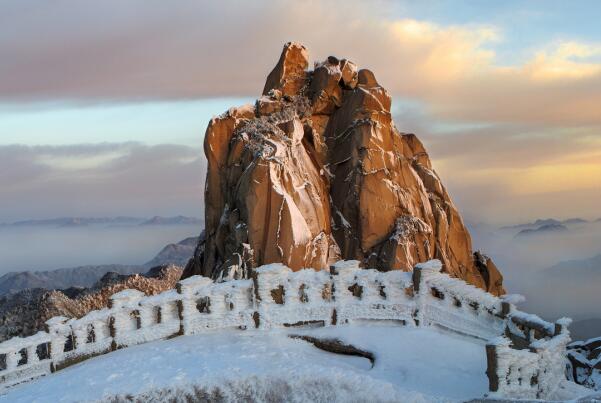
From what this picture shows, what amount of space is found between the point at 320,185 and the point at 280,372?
83.1ft

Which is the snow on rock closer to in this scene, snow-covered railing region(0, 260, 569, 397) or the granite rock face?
snow-covered railing region(0, 260, 569, 397)

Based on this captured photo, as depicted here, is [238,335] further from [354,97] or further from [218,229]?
[354,97]

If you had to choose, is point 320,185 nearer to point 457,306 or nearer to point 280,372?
point 457,306

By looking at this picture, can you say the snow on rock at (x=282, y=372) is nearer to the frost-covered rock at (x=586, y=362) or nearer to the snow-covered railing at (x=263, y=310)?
the snow-covered railing at (x=263, y=310)

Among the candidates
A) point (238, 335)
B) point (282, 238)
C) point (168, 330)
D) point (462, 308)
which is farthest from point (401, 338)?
point (282, 238)

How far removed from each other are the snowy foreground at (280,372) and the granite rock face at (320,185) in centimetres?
1650

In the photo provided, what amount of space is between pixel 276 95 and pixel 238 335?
26.8 m

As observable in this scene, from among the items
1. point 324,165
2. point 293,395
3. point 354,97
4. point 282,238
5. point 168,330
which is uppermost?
point 354,97

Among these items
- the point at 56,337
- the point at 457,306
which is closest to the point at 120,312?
the point at 56,337

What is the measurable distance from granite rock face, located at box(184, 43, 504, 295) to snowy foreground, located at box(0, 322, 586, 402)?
16497mm

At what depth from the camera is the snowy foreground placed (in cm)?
1611

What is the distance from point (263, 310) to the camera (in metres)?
20.7

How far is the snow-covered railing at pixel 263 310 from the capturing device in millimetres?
19594

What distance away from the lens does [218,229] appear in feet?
137
